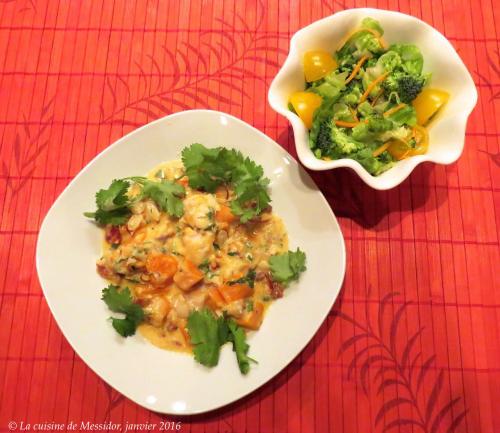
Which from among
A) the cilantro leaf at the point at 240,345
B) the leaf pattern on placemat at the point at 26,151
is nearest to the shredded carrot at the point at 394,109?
the cilantro leaf at the point at 240,345

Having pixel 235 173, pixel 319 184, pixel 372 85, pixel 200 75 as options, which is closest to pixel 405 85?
pixel 372 85

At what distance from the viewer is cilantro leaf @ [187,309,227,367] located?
198 cm

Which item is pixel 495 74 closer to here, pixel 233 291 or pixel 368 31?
pixel 368 31

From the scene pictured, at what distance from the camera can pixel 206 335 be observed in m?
1.99

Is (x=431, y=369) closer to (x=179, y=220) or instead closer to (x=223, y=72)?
(x=179, y=220)

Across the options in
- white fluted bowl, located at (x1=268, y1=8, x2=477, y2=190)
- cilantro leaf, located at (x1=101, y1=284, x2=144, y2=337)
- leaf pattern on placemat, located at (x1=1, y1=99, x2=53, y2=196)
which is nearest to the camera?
white fluted bowl, located at (x1=268, y1=8, x2=477, y2=190)

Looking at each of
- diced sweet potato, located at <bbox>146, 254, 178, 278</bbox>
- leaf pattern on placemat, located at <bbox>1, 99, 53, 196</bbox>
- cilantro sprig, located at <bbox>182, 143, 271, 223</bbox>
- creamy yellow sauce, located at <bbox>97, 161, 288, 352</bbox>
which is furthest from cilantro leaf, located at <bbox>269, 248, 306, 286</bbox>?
leaf pattern on placemat, located at <bbox>1, 99, 53, 196</bbox>

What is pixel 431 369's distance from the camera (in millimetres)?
2176

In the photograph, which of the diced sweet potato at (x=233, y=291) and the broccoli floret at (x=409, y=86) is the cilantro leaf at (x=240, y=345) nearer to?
the diced sweet potato at (x=233, y=291)

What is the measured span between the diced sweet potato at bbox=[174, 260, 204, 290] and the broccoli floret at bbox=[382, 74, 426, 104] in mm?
1120

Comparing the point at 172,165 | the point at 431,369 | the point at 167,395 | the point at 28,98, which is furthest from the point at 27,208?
the point at 431,369

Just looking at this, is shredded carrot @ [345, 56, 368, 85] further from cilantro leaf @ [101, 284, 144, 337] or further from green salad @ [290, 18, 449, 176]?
cilantro leaf @ [101, 284, 144, 337]

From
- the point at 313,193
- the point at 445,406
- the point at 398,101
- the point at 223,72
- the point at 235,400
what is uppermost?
the point at 398,101

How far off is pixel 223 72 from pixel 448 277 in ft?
5.04
